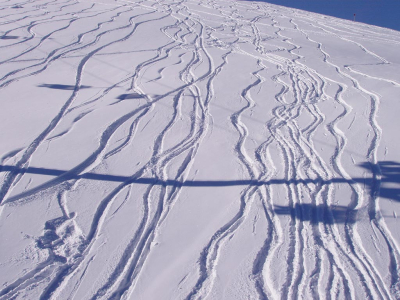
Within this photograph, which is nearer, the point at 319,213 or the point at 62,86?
the point at 319,213

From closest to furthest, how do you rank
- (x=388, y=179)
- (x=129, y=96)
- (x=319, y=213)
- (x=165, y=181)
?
1. (x=319, y=213)
2. (x=165, y=181)
3. (x=388, y=179)
4. (x=129, y=96)

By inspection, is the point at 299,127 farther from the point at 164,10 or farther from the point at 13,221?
the point at 164,10

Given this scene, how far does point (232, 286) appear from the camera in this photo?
2.88 meters

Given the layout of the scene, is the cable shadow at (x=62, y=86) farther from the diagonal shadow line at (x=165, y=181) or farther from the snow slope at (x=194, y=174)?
the diagonal shadow line at (x=165, y=181)

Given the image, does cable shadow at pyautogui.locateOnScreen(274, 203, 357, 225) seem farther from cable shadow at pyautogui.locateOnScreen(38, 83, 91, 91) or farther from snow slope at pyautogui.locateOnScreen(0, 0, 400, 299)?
cable shadow at pyautogui.locateOnScreen(38, 83, 91, 91)

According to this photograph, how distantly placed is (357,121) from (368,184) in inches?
66.8

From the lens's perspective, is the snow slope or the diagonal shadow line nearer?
the snow slope

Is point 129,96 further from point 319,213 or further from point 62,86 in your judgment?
point 319,213

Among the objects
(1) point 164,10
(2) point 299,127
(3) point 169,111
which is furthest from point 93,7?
(2) point 299,127

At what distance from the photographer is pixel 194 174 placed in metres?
4.24

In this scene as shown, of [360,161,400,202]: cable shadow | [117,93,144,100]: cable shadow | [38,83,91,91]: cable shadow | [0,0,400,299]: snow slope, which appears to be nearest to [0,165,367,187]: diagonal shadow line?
[0,0,400,299]: snow slope

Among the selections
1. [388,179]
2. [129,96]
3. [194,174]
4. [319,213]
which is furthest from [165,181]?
[129,96]

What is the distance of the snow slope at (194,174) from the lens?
9.70ft

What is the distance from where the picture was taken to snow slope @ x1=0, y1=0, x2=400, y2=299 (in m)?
2.96
